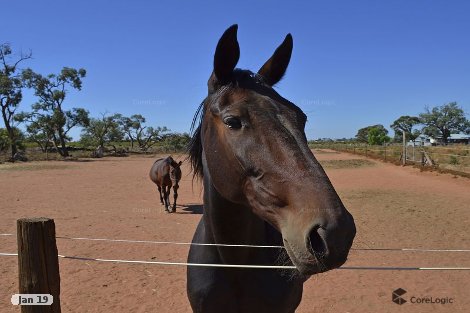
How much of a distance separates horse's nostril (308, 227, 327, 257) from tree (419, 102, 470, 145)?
104 metres

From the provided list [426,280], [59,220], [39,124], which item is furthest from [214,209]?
[39,124]

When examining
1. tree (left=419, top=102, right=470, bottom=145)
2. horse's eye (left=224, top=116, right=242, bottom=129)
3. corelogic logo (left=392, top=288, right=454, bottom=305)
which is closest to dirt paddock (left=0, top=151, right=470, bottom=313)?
corelogic logo (left=392, top=288, right=454, bottom=305)

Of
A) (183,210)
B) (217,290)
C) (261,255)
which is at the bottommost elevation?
(183,210)

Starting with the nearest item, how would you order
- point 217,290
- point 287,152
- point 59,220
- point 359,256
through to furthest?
point 287,152
point 217,290
point 359,256
point 59,220

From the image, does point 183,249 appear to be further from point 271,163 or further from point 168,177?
point 271,163

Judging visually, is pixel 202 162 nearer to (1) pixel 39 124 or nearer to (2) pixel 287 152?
(2) pixel 287 152

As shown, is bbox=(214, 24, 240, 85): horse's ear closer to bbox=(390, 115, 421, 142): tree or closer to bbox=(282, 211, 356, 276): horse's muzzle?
bbox=(282, 211, 356, 276): horse's muzzle

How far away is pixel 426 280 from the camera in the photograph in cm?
573

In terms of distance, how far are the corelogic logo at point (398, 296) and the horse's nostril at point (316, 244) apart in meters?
4.44

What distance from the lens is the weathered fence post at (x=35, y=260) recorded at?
6.81ft

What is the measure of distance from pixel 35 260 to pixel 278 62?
1.94 meters

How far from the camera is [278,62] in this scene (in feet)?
7.84

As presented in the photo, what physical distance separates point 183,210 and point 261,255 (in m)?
9.99

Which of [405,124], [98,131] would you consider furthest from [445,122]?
[98,131]
